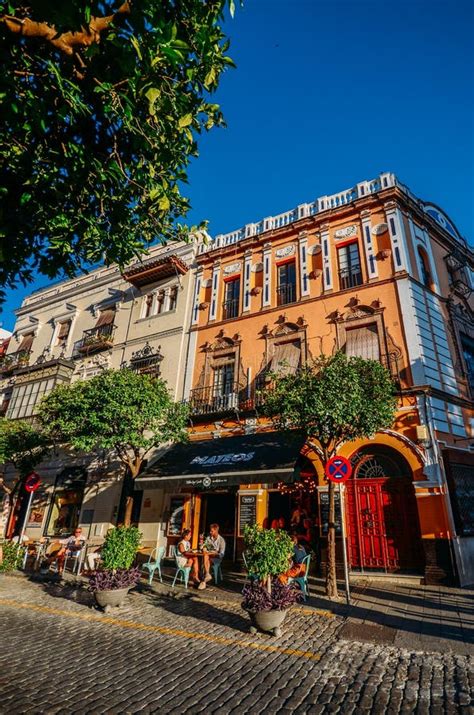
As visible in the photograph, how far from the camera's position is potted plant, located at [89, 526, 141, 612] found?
7699 millimetres

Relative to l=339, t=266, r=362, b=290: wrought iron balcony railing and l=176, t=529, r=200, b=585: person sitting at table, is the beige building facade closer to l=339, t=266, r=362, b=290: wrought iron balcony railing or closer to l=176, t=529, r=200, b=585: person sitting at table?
l=176, t=529, r=200, b=585: person sitting at table

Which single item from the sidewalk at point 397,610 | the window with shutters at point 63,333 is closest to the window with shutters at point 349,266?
the sidewalk at point 397,610

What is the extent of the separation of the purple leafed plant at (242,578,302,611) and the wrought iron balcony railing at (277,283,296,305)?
11.0 metres

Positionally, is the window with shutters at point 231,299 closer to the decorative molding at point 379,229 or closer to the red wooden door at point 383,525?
the decorative molding at point 379,229

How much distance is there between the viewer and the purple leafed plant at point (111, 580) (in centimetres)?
774

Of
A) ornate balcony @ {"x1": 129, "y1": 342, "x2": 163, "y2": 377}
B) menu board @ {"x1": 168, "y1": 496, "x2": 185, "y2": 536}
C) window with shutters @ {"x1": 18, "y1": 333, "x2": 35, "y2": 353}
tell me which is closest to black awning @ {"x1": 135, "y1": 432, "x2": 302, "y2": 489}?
menu board @ {"x1": 168, "y1": 496, "x2": 185, "y2": 536}

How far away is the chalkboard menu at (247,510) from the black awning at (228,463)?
170cm

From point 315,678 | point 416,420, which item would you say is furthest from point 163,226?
point 416,420

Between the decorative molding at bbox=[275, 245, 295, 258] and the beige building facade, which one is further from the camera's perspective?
the beige building facade

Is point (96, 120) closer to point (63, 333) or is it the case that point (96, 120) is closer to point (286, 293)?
point (286, 293)

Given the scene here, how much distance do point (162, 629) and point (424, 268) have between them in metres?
13.8

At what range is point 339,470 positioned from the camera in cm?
816

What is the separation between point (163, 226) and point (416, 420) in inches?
351

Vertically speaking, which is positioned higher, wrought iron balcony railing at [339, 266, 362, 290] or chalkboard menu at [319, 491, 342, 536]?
wrought iron balcony railing at [339, 266, 362, 290]
